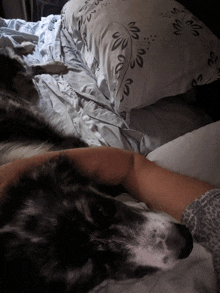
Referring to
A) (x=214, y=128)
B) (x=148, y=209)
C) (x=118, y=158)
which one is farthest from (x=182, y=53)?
(x=148, y=209)

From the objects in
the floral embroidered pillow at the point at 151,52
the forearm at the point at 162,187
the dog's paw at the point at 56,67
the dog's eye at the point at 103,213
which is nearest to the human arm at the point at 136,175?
the forearm at the point at 162,187

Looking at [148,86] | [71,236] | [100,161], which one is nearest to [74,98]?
[148,86]

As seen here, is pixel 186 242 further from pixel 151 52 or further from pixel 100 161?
pixel 151 52

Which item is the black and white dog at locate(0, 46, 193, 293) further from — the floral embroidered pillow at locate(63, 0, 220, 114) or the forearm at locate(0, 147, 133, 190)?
the floral embroidered pillow at locate(63, 0, 220, 114)

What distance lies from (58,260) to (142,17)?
4.07 ft

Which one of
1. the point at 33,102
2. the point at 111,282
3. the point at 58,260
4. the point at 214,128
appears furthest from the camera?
the point at 33,102

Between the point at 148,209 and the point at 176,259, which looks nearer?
the point at 176,259

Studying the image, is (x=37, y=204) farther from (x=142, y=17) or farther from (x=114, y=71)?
(x=142, y=17)

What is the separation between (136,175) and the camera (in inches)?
34.6

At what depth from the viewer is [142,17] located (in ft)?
3.88

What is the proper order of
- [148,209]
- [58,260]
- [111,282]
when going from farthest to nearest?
[148,209] → [111,282] → [58,260]

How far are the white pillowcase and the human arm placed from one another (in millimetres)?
47

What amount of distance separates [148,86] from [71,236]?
0.82 meters

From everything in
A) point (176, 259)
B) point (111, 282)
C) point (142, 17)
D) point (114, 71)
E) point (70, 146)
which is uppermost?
point (142, 17)
